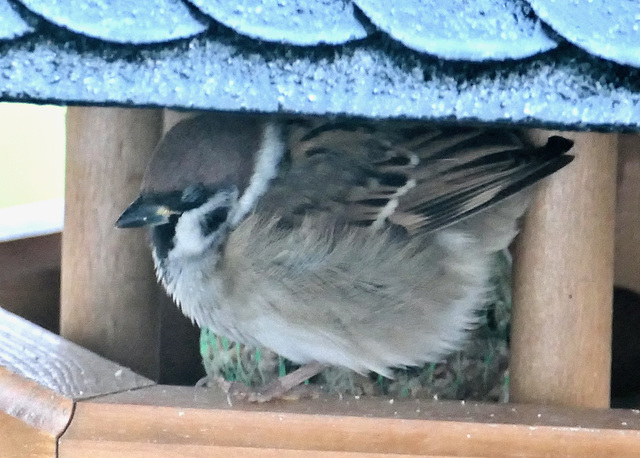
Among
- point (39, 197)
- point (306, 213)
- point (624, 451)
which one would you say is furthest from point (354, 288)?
point (39, 197)

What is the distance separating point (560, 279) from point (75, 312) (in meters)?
0.56

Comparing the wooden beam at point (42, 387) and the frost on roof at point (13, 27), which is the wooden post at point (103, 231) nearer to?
the wooden beam at point (42, 387)

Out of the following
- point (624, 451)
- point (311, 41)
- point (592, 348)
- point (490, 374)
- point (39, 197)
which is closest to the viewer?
point (311, 41)

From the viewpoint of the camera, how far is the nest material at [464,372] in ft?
3.37

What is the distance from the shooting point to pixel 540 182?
35.6 inches

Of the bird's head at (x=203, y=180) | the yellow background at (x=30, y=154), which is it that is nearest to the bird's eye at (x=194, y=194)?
the bird's head at (x=203, y=180)

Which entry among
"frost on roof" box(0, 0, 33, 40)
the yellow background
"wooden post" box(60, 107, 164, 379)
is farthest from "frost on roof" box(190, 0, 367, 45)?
the yellow background

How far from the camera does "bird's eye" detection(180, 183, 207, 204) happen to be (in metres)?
0.93

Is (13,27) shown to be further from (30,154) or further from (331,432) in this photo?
(30,154)

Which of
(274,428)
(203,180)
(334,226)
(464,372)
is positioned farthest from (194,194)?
(464,372)

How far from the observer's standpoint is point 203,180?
93cm

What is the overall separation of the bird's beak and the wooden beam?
0.49 ft

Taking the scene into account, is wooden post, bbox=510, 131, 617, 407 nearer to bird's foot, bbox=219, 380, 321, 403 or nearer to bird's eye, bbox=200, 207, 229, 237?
bird's foot, bbox=219, 380, 321, 403

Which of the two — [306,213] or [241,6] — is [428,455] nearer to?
[306,213]
